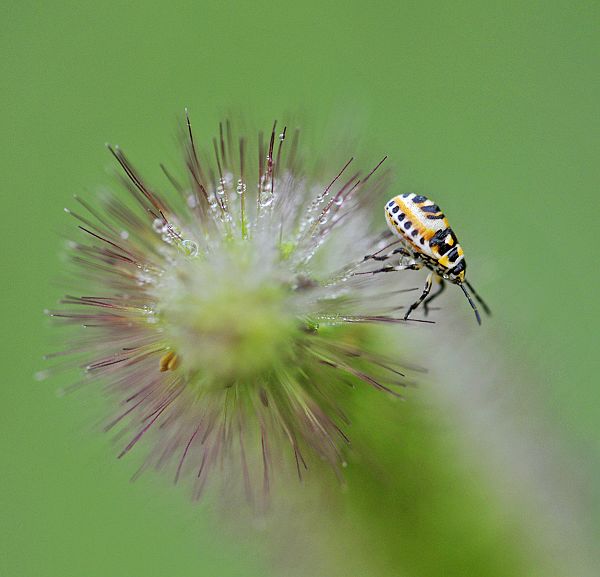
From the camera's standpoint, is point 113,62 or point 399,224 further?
point 113,62

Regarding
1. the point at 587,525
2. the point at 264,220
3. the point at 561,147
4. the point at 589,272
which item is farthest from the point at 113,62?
the point at 587,525

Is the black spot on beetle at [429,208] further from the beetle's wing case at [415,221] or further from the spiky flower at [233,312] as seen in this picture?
the spiky flower at [233,312]

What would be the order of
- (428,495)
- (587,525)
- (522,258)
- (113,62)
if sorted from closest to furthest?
(428,495) < (587,525) < (522,258) < (113,62)

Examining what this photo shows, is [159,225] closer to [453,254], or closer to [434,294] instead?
[453,254]

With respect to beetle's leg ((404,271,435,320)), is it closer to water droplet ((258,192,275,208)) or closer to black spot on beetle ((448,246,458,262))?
black spot on beetle ((448,246,458,262))

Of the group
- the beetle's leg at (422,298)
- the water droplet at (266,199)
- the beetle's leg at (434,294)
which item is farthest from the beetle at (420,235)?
the water droplet at (266,199)

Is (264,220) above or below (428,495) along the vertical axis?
above

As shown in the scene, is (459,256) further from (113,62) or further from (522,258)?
(113,62)
